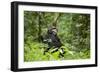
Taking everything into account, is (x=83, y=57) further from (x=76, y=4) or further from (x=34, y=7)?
(x=34, y=7)

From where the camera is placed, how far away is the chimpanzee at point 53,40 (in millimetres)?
1761

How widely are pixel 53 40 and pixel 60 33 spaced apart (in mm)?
71

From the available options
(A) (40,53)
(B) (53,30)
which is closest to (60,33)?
(B) (53,30)

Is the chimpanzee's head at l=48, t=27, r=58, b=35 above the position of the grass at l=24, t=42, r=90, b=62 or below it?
above

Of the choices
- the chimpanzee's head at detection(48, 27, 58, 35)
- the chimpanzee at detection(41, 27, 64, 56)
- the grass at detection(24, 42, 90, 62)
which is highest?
the chimpanzee's head at detection(48, 27, 58, 35)

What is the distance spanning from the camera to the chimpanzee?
69.3 inches

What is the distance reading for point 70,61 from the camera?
1.83m

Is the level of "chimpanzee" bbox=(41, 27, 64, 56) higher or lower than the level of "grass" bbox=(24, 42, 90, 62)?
higher

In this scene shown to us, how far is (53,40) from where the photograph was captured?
5.84 ft

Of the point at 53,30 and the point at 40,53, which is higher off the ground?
the point at 53,30

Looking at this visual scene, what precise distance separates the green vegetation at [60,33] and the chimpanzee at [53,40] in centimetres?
2

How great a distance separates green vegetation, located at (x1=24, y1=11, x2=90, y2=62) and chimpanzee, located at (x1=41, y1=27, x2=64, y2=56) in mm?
22

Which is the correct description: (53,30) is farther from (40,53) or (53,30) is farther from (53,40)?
(40,53)

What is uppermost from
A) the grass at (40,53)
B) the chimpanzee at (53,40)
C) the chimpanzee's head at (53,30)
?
the chimpanzee's head at (53,30)
